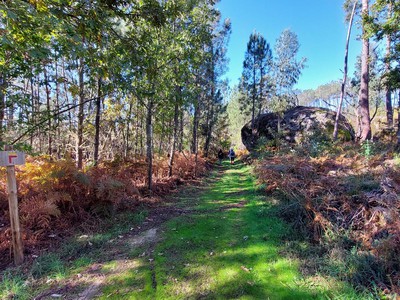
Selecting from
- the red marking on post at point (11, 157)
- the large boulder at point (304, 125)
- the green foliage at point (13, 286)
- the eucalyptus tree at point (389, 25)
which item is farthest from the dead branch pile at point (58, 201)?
the large boulder at point (304, 125)

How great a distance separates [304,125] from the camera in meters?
14.6

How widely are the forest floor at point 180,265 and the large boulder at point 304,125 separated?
10313 millimetres

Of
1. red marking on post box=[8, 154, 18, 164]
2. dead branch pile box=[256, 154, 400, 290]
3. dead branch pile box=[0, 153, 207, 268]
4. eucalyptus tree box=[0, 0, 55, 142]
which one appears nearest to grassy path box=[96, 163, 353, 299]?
dead branch pile box=[256, 154, 400, 290]

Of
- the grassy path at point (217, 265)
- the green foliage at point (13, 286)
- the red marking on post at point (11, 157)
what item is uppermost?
the red marking on post at point (11, 157)

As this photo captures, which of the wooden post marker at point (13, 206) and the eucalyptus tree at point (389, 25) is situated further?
the eucalyptus tree at point (389, 25)

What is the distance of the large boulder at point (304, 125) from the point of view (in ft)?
44.1

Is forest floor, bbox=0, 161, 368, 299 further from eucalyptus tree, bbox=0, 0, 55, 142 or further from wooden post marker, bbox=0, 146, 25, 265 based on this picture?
eucalyptus tree, bbox=0, 0, 55, 142

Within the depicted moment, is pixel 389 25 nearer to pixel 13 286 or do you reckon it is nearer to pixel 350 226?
pixel 350 226

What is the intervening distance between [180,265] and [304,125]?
45.8 ft

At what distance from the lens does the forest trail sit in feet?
8.57

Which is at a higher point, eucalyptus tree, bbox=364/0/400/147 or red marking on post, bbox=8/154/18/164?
eucalyptus tree, bbox=364/0/400/147

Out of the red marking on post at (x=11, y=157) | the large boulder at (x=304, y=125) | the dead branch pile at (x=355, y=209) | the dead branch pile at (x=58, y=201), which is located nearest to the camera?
the dead branch pile at (x=355, y=209)

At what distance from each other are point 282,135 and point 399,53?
7.91m

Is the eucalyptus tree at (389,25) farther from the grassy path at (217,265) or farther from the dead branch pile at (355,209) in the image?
the grassy path at (217,265)
